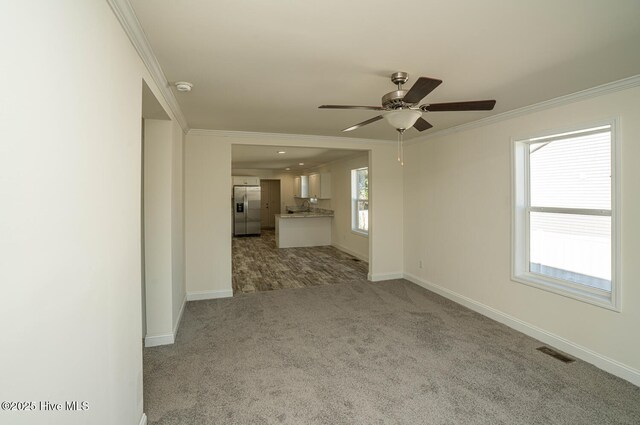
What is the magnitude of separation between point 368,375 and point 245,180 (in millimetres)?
9001

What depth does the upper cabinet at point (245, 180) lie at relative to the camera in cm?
1059

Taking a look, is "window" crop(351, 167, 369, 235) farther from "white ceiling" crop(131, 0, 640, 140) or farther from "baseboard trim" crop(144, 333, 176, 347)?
"baseboard trim" crop(144, 333, 176, 347)

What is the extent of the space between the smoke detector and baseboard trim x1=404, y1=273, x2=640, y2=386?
398 cm

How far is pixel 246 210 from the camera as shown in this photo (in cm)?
1067

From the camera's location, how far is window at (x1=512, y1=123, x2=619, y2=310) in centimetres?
272

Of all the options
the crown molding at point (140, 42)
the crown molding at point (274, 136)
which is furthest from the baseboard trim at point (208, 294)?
the crown molding at point (140, 42)

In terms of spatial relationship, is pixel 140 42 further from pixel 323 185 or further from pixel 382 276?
pixel 323 185

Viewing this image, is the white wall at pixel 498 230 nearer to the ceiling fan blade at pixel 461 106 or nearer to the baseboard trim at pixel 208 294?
the ceiling fan blade at pixel 461 106

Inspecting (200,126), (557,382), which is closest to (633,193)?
(557,382)

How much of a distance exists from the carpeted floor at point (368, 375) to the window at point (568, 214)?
702mm

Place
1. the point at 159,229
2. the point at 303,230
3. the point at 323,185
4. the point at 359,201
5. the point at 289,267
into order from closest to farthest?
1. the point at 159,229
2. the point at 289,267
3. the point at 359,201
4. the point at 303,230
5. the point at 323,185

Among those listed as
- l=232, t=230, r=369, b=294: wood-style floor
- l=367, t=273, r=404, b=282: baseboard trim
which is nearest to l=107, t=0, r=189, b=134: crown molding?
l=232, t=230, r=369, b=294: wood-style floor

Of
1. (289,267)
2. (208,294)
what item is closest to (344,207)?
(289,267)

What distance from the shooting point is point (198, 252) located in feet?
14.5
